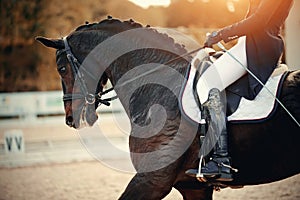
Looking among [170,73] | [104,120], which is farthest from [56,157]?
[170,73]

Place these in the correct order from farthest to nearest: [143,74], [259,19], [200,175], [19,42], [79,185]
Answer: [19,42] < [79,185] < [143,74] < [200,175] < [259,19]

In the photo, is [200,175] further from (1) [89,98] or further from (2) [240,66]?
(1) [89,98]

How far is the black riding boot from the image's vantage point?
320cm

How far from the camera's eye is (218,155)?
3230 mm

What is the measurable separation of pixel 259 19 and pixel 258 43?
0.21m

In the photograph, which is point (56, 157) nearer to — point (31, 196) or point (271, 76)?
point (31, 196)

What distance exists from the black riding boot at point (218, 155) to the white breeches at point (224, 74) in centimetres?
7

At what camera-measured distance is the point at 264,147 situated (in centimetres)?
324

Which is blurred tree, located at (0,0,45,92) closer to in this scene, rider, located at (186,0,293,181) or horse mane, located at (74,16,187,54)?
horse mane, located at (74,16,187,54)

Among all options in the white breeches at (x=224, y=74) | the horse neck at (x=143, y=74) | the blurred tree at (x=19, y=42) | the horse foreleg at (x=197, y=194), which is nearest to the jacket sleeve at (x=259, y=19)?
the white breeches at (x=224, y=74)

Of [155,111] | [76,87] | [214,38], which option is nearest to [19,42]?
[76,87]

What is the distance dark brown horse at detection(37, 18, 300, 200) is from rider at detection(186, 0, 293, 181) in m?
0.14

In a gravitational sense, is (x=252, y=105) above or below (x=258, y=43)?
below

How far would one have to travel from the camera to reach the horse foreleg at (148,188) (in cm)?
321
